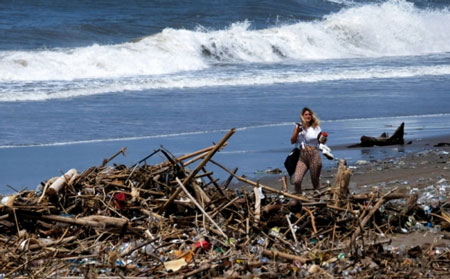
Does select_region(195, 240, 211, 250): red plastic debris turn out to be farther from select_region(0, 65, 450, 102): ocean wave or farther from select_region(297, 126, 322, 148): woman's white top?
select_region(0, 65, 450, 102): ocean wave

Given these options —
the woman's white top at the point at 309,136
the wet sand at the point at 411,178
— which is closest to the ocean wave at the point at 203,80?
the wet sand at the point at 411,178

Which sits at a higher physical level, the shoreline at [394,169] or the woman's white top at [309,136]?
the woman's white top at [309,136]

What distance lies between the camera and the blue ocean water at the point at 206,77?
12.2 metres

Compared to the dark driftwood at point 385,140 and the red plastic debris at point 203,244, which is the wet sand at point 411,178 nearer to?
the dark driftwood at point 385,140

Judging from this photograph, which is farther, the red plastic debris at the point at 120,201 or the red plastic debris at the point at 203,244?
the red plastic debris at the point at 120,201

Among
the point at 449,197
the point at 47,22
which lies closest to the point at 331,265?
the point at 449,197

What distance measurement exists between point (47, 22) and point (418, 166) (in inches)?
952

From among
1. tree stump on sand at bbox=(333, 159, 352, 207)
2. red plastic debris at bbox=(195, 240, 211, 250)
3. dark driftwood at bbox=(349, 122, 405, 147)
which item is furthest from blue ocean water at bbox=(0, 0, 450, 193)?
red plastic debris at bbox=(195, 240, 211, 250)

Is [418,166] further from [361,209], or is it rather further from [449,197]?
[361,209]

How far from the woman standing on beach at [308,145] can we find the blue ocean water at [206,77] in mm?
1578

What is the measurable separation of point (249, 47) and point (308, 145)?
68.2ft

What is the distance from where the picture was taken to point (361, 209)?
6145 millimetres

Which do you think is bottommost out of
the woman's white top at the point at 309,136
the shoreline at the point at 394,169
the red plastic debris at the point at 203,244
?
the shoreline at the point at 394,169

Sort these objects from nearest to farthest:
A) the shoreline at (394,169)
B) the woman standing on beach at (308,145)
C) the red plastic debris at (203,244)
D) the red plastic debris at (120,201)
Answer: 1. the red plastic debris at (203,244)
2. the red plastic debris at (120,201)
3. the woman standing on beach at (308,145)
4. the shoreline at (394,169)
